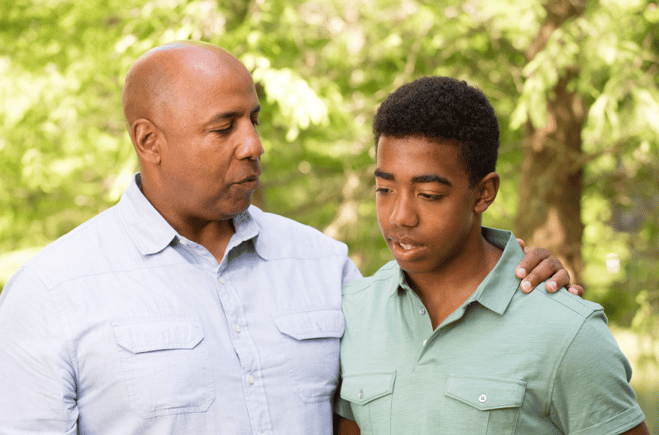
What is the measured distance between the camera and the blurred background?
15.3 ft

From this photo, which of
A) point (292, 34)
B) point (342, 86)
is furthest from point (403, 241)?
point (342, 86)

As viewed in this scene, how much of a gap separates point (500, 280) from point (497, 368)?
255 mm

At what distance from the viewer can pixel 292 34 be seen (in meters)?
5.34

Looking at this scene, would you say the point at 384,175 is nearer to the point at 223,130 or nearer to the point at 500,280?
the point at 500,280

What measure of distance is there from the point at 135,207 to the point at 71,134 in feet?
14.5

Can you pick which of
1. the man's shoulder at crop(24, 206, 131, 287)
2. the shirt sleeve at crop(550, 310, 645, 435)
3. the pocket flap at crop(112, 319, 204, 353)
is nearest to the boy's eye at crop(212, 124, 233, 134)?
the man's shoulder at crop(24, 206, 131, 287)

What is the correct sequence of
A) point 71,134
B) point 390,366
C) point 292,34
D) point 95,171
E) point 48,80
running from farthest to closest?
1. point 95,171
2. point 71,134
3. point 48,80
4. point 292,34
5. point 390,366

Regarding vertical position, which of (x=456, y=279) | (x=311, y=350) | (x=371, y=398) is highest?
(x=456, y=279)

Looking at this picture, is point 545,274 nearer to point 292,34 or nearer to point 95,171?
point 292,34

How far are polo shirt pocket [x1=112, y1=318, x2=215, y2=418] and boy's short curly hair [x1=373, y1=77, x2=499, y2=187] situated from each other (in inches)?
34.0

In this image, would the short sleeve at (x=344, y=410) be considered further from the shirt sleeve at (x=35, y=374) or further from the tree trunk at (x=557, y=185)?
the tree trunk at (x=557, y=185)

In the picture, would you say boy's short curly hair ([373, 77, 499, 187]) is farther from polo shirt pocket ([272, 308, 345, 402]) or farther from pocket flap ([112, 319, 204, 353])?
pocket flap ([112, 319, 204, 353])

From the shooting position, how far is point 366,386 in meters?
2.02

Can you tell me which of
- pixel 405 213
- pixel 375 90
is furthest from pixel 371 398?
pixel 375 90
